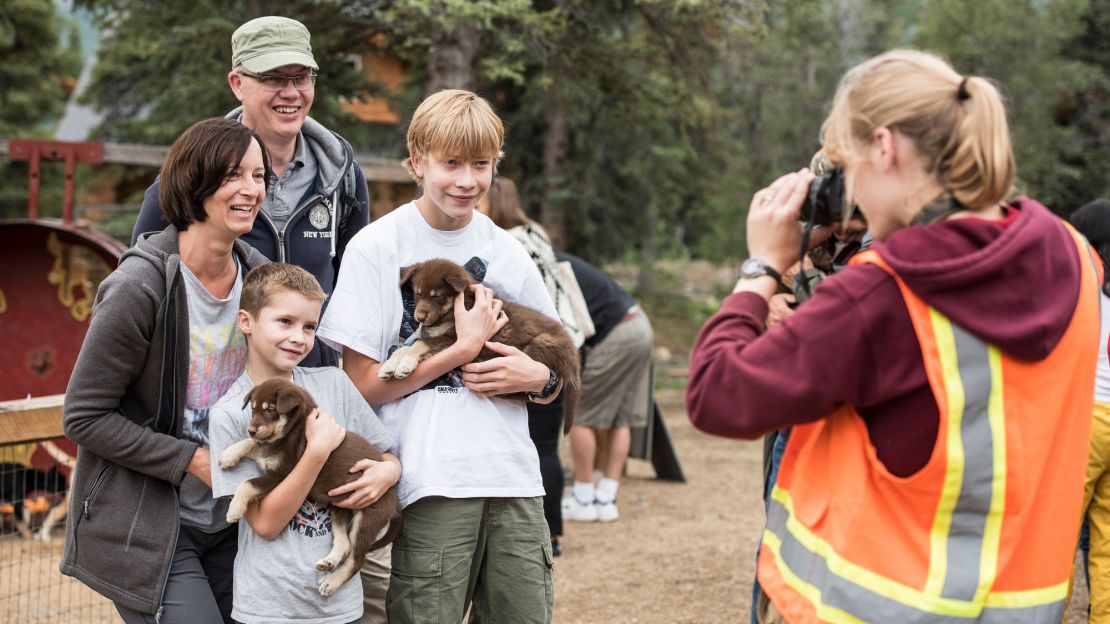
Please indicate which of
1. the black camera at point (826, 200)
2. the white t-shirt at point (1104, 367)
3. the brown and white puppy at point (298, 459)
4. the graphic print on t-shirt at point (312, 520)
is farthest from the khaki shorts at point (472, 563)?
the white t-shirt at point (1104, 367)

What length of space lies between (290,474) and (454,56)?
11.7m

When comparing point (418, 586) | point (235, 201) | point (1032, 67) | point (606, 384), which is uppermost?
point (1032, 67)

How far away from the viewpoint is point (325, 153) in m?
4.30

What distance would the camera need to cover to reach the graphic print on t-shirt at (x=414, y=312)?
11.6ft

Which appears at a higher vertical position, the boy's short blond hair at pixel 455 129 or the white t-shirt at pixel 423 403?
the boy's short blond hair at pixel 455 129

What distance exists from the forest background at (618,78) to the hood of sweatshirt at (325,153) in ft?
26.6

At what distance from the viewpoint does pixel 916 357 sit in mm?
2111

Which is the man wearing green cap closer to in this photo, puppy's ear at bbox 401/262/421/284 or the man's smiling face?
the man's smiling face

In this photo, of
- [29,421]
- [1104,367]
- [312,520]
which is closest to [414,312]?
[312,520]

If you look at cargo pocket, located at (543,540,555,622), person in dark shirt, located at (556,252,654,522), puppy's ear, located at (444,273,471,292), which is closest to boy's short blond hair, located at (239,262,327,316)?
puppy's ear, located at (444,273,471,292)

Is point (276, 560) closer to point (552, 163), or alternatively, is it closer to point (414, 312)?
point (414, 312)

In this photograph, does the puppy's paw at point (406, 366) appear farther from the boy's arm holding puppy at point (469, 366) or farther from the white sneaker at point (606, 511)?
the white sneaker at point (606, 511)

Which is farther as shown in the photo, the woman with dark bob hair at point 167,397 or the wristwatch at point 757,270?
the woman with dark bob hair at point 167,397

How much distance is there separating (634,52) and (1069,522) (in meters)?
14.4
